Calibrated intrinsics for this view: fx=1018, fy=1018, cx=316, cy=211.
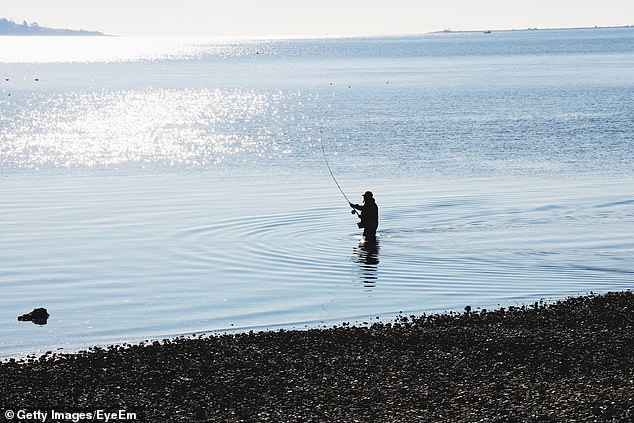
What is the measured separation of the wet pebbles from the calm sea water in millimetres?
2322

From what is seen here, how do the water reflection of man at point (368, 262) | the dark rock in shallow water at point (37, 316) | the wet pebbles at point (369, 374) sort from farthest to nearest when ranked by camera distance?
the water reflection of man at point (368, 262) → the dark rock in shallow water at point (37, 316) → the wet pebbles at point (369, 374)

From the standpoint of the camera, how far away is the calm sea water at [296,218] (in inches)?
886

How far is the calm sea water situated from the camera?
22516 millimetres

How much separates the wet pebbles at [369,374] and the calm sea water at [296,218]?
2.32 metres

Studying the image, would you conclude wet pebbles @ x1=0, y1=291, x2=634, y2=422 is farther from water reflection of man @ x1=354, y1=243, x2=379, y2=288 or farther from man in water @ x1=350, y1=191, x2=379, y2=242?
man in water @ x1=350, y1=191, x2=379, y2=242

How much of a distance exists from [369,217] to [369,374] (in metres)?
13.2

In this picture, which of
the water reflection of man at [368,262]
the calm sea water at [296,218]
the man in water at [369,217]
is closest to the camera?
the calm sea water at [296,218]

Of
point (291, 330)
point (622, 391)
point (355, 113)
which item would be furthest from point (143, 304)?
point (355, 113)

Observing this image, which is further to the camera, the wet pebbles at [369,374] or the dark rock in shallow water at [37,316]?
the dark rock in shallow water at [37,316]

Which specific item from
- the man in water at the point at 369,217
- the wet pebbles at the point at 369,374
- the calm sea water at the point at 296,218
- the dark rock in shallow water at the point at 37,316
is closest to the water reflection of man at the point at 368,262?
the calm sea water at the point at 296,218

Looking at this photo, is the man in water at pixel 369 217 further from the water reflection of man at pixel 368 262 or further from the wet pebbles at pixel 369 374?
the wet pebbles at pixel 369 374

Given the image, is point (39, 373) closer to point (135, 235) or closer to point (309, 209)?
point (135, 235)

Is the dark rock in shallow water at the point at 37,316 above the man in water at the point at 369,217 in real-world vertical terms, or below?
below

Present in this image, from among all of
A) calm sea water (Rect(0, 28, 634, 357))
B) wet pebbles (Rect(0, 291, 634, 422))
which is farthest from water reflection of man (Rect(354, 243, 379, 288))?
wet pebbles (Rect(0, 291, 634, 422))
